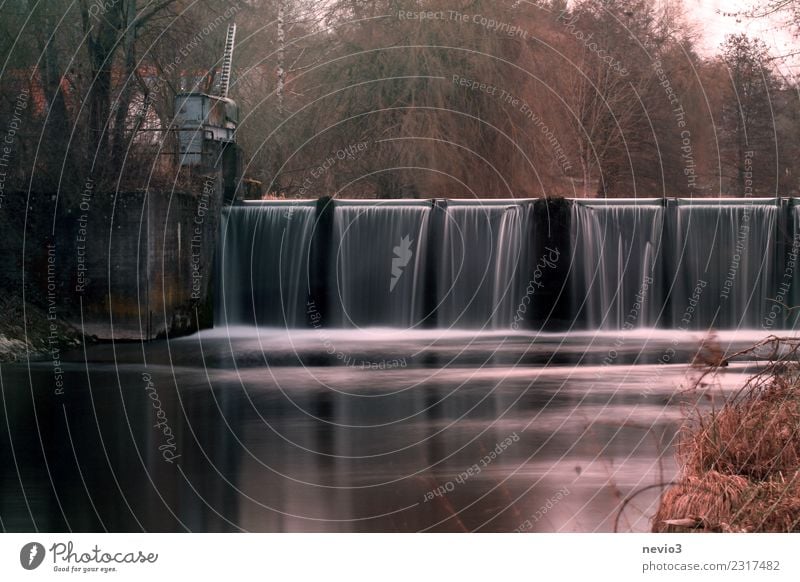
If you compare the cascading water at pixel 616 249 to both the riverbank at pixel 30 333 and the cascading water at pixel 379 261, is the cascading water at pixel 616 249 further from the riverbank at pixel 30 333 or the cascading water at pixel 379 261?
the riverbank at pixel 30 333

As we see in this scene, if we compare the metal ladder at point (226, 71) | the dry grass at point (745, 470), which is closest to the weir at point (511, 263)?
the metal ladder at point (226, 71)

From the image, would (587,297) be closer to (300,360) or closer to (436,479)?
(300,360)

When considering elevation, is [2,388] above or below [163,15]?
below

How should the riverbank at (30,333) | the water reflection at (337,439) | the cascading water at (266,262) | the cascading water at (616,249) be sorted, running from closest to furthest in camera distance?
the water reflection at (337,439), the riverbank at (30,333), the cascading water at (266,262), the cascading water at (616,249)

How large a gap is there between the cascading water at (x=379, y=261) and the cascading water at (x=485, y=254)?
0.67 m

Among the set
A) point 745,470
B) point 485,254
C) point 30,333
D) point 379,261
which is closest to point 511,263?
point 485,254

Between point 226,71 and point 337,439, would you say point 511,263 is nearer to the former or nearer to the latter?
point 226,71

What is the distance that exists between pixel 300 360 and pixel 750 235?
39.6 feet

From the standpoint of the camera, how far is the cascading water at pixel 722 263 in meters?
26.6

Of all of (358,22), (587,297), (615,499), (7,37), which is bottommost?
(615,499)

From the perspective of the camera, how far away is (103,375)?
19438mm

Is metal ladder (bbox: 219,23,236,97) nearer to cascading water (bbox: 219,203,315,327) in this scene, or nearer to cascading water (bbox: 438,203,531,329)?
cascading water (bbox: 219,203,315,327)

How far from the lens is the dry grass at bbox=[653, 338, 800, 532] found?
8.47m
